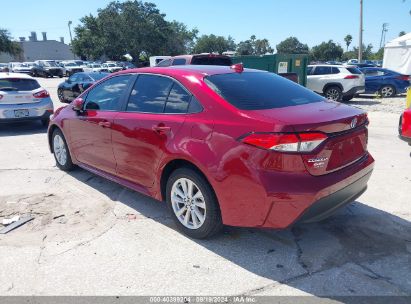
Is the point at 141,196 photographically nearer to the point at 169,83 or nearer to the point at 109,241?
the point at 109,241

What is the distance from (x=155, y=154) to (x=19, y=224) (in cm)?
180

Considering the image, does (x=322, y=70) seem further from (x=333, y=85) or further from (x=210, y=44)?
(x=210, y=44)

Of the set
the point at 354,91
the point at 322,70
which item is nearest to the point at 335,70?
the point at 322,70

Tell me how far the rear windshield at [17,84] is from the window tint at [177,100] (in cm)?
699

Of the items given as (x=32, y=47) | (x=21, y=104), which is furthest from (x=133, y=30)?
(x=21, y=104)

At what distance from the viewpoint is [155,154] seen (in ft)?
12.4

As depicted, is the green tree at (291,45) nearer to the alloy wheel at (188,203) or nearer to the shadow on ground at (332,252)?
the shadow on ground at (332,252)

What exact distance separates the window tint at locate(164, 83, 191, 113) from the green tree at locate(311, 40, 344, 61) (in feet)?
296

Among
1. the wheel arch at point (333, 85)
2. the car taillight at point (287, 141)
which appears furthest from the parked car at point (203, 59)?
the car taillight at point (287, 141)

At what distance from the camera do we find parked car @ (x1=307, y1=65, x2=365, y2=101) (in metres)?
14.8

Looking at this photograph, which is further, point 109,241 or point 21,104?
point 21,104

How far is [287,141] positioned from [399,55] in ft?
81.7

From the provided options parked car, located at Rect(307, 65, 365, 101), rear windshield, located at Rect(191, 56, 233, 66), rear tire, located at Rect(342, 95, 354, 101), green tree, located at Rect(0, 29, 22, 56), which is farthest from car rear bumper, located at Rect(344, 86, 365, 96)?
green tree, located at Rect(0, 29, 22, 56)

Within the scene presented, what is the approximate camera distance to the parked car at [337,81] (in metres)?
14.8
